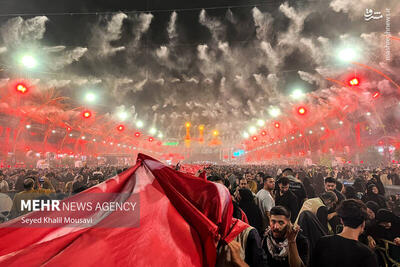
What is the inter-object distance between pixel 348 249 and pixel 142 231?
2.54 m

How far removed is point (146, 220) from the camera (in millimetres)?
3193

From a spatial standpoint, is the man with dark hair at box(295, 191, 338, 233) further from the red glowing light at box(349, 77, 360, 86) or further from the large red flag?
the red glowing light at box(349, 77, 360, 86)

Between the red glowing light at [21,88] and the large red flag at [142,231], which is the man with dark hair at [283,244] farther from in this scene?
the red glowing light at [21,88]

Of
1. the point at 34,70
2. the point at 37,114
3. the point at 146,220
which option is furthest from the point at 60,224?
the point at 37,114

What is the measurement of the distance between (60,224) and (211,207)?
2.03 meters

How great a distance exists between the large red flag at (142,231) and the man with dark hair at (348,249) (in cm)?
103

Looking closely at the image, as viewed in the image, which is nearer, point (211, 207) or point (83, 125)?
point (211, 207)

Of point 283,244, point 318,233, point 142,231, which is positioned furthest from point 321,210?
point 142,231

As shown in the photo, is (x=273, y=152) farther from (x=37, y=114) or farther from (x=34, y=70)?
(x=34, y=70)

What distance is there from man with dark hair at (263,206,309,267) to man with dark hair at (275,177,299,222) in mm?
2671

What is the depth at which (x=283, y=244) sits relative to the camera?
340 cm

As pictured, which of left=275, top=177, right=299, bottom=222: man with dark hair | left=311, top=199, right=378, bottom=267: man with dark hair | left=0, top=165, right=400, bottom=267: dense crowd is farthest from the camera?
left=275, top=177, right=299, bottom=222: man with dark hair

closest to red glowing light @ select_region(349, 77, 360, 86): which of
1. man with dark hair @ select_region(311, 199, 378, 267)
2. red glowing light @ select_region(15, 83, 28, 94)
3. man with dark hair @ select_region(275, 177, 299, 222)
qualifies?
man with dark hair @ select_region(275, 177, 299, 222)

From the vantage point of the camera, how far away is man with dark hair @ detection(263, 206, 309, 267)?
3.21m
